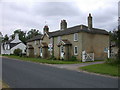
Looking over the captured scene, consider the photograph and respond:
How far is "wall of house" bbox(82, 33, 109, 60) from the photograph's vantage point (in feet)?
112

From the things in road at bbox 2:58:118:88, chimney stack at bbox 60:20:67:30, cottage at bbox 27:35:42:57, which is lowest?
road at bbox 2:58:118:88

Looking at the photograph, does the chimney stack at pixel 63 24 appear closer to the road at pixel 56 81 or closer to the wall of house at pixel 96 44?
the wall of house at pixel 96 44

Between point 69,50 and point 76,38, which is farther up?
point 76,38

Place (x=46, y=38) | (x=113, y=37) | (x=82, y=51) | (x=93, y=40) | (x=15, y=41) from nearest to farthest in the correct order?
(x=113, y=37)
(x=82, y=51)
(x=93, y=40)
(x=46, y=38)
(x=15, y=41)

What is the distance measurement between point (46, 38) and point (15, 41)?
3552cm

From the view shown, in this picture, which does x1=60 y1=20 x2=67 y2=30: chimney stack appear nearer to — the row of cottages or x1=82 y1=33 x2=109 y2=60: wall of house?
the row of cottages

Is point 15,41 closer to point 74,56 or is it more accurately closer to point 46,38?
point 46,38

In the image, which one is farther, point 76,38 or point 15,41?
point 15,41

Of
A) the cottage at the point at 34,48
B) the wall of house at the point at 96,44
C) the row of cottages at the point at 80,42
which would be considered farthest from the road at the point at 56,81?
the cottage at the point at 34,48

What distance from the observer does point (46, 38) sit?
149 feet

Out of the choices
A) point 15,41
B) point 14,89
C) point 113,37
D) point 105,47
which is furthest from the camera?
point 15,41

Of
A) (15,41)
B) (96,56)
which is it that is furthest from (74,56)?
(15,41)

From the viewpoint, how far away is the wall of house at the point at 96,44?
34125mm


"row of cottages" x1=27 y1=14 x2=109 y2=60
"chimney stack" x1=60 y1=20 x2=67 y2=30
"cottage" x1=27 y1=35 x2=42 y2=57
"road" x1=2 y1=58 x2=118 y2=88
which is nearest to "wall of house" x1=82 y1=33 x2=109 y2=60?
"row of cottages" x1=27 y1=14 x2=109 y2=60
